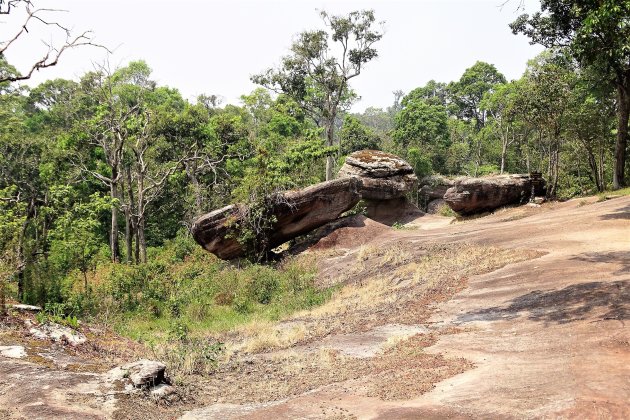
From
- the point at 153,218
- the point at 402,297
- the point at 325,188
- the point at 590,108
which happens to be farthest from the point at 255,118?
the point at 402,297

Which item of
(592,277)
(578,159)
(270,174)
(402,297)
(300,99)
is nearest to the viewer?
(592,277)

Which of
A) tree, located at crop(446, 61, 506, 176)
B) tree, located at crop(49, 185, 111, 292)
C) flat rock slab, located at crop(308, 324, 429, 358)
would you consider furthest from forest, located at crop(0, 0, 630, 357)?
tree, located at crop(446, 61, 506, 176)

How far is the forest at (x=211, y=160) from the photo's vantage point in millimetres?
18156

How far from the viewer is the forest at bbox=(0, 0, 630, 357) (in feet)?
59.6

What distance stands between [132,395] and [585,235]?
1580cm

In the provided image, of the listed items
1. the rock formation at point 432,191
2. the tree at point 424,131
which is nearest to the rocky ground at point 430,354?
the rock formation at point 432,191

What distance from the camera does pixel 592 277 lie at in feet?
38.7

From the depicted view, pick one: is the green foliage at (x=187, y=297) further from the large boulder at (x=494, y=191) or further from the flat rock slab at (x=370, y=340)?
the large boulder at (x=494, y=191)

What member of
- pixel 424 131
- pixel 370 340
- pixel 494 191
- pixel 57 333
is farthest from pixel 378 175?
pixel 57 333

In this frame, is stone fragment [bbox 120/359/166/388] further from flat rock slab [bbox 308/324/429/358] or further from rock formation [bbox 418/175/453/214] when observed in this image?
rock formation [bbox 418/175/453/214]

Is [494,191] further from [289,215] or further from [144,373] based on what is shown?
[144,373]

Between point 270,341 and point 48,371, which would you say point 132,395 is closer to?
point 48,371

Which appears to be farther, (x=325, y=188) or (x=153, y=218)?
(x=153, y=218)

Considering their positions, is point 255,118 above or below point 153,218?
above
